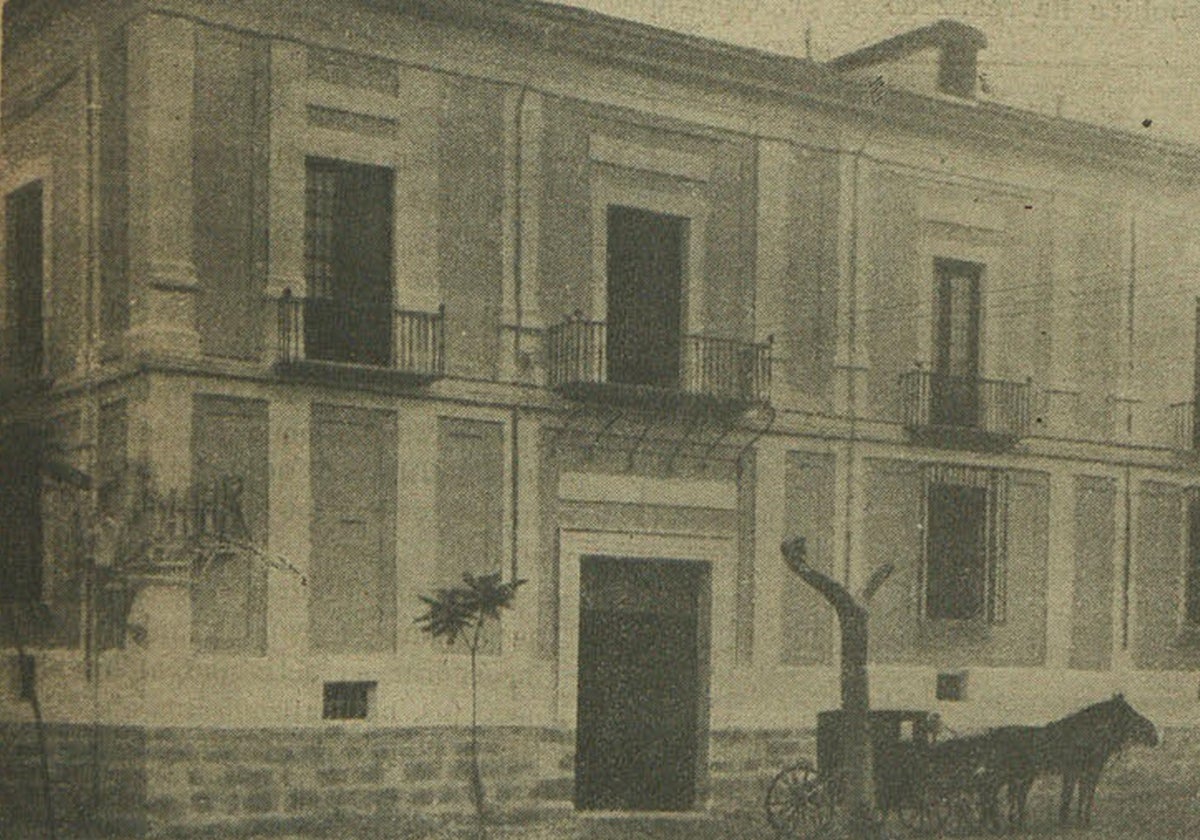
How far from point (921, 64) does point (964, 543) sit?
16.0 feet

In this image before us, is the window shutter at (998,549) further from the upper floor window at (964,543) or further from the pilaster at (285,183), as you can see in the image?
the pilaster at (285,183)

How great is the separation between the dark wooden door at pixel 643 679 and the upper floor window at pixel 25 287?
17.1 ft

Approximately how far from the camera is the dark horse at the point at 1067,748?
15.7 metres

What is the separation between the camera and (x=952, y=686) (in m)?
18.4

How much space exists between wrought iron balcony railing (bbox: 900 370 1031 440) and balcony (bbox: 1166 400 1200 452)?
1.81 m

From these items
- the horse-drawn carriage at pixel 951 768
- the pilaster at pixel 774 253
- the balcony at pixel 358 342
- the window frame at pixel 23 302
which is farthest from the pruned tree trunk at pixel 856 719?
the window frame at pixel 23 302

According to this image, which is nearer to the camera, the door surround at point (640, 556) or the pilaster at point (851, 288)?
the door surround at point (640, 556)

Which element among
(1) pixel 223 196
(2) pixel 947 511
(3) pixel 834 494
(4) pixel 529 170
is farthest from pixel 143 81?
(2) pixel 947 511

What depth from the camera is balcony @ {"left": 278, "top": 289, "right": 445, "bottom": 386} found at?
14594 mm

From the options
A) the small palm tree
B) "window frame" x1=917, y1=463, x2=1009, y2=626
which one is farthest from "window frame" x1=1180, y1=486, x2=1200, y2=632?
the small palm tree

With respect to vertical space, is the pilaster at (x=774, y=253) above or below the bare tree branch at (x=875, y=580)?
above

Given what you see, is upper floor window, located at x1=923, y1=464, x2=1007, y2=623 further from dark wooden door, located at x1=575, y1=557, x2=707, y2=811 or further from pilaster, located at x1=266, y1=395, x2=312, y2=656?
pilaster, located at x1=266, y1=395, x2=312, y2=656

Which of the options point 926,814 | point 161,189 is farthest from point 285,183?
point 926,814

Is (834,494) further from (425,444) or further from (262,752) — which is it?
(262,752)
